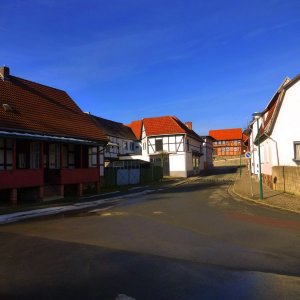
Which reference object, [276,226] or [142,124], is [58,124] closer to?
[276,226]

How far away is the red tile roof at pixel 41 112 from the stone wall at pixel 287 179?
12426mm

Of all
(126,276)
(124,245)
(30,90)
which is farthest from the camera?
(30,90)

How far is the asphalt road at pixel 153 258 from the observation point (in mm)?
6082

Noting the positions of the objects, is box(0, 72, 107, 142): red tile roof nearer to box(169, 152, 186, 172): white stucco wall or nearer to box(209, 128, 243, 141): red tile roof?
box(169, 152, 186, 172): white stucco wall

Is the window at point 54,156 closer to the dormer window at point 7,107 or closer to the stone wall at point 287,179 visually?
the dormer window at point 7,107

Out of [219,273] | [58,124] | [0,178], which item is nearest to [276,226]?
[219,273]

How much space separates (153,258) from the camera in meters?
8.10

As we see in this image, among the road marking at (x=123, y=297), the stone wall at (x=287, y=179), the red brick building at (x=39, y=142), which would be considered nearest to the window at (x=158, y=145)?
the red brick building at (x=39, y=142)

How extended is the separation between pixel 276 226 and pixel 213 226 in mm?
1888

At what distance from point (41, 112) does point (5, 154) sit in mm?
4490

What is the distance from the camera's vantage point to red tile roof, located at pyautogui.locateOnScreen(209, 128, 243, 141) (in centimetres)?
11819

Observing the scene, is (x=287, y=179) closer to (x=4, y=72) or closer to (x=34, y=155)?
(x=34, y=155)

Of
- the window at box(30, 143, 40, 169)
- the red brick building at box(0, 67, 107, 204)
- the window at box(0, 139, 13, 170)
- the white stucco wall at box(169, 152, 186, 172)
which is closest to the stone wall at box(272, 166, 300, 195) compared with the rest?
the red brick building at box(0, 67, 107, 204)

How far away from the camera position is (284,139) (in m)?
25.1
